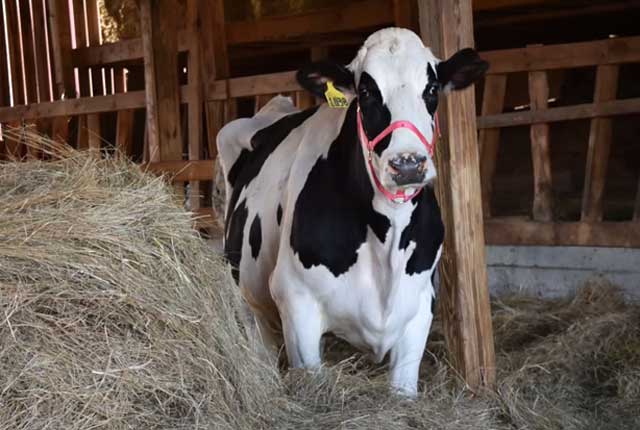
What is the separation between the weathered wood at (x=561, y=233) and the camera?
634 centimetres

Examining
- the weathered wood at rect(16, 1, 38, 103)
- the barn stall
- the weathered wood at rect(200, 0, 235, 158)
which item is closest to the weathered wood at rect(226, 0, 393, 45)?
the barn stall

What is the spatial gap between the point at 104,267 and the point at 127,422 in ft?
1.47

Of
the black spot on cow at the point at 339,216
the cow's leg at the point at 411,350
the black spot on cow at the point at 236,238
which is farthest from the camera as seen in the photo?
the black spot on cow at the point at 236,238

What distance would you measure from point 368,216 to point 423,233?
0.95ft

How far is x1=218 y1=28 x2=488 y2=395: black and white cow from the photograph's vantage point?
3926mm

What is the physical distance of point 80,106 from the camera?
995cm

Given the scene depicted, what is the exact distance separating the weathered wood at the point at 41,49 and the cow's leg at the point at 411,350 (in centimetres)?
851

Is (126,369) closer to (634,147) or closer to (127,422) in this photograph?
(127,422)

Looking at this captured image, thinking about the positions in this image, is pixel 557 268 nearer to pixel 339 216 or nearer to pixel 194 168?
pixel 339 216

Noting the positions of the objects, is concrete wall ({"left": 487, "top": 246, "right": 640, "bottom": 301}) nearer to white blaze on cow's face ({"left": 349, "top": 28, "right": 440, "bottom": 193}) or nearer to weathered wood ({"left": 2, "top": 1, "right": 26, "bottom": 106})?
white blaze on cow's face ({"left": 349, "top": 28, "right": 440, "bottom": 193})

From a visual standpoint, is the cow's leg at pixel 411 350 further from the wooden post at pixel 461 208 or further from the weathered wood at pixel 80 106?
the weathered wood at pixel 80 106

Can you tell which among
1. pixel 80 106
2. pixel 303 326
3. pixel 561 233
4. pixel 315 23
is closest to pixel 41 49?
pixel 80 106

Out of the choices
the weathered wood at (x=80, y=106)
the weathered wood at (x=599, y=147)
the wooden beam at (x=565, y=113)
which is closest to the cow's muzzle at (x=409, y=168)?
the wooden beam at (x=565, y=113)

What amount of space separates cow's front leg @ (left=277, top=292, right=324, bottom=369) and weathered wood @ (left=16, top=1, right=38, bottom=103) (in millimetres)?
8631
